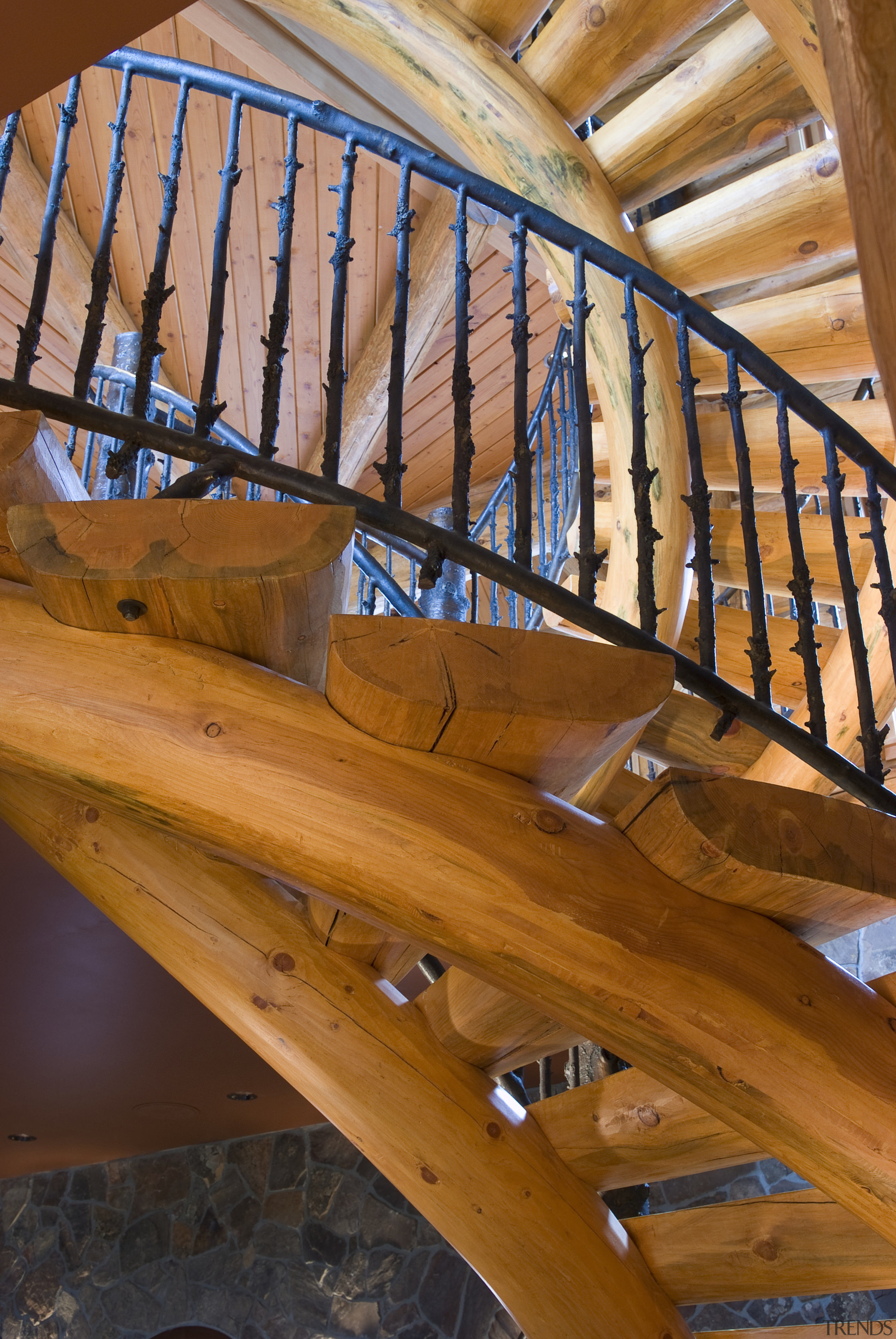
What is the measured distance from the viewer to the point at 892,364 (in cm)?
82

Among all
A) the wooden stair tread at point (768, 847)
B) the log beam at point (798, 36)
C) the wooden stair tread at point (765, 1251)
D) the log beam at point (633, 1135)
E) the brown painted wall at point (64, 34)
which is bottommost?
the wooden stair tread at point (765, 1251)

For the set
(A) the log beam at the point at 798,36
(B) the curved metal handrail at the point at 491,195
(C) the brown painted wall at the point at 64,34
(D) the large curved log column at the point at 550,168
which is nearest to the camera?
(C) the brown painted wall at the point at 64,34

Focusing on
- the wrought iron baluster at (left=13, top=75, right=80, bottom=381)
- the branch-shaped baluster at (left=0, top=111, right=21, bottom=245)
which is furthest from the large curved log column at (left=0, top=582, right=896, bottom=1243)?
the branch-shaped baluster at (left=0, top=111, right=21, bottom=245)

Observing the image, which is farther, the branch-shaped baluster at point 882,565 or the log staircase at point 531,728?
the branch-shaped baluster at point 882,565

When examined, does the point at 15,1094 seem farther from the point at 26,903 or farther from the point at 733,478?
the point at 733,478

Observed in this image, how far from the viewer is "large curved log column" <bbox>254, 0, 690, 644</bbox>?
10.4ft

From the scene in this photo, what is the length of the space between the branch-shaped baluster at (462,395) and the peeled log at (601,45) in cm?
130

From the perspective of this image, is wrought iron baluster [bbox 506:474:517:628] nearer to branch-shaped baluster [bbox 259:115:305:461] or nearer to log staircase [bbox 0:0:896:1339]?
log staircase [bbox 0:0:896:1339]

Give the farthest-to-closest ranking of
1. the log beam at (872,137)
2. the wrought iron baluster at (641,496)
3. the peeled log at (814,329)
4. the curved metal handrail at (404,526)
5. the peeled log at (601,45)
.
Answer: 1. the peeled log at (814,329)
2. the peeled log at (601,45)
3. the wrought iron baluster at (641,496)
4. the curved metal handrail at (404,526)
5. the log beam at (872,137)

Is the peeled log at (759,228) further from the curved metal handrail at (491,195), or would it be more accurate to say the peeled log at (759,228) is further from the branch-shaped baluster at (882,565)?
the branch-shaped baluster at (882,565)

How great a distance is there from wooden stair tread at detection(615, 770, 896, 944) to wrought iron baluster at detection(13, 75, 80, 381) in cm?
115

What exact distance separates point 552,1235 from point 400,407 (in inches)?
63.1

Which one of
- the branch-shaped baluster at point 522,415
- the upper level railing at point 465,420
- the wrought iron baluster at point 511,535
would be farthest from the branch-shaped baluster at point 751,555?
the wrought iron baluster at point 511,535

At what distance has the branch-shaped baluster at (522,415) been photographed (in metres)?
1.71
